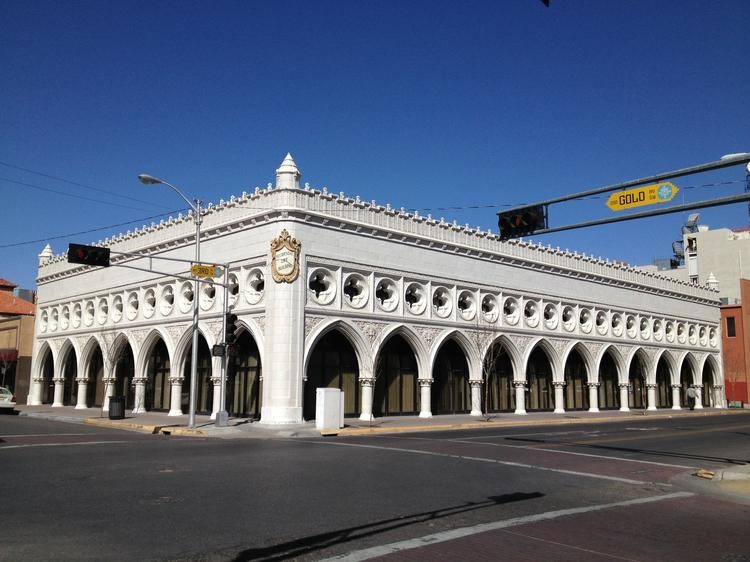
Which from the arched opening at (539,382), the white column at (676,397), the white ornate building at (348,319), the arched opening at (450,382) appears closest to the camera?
the white ornate building at (348,319)

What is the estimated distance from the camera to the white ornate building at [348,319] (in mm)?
31594

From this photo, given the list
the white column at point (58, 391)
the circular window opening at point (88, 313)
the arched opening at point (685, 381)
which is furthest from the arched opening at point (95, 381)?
the arched opening at point (685, 381)

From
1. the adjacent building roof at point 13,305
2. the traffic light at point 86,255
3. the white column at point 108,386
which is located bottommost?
the white column at point 108,386

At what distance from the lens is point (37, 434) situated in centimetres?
2384

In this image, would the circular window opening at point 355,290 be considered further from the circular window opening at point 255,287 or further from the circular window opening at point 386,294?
the circular window opening at point 255,287

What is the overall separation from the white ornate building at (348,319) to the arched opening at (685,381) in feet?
22.5

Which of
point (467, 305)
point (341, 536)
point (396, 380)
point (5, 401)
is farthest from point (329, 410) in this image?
point (5, 401)

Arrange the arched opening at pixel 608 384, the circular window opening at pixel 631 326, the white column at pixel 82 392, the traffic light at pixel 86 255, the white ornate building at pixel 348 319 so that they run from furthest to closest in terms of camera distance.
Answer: the circular window opening at pixel 631 326
the arched opening at pixel 608 384
the white column at pixel 82 392
the white ornate building at pixel 348 319
the traffic light at pixel 86 255

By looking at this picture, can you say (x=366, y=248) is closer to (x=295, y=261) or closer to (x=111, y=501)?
(x=295, y=261)

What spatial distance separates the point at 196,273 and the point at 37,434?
769 centimetres

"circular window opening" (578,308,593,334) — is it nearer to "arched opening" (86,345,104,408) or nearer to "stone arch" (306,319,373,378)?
"stone arch" (306,319,373,378)

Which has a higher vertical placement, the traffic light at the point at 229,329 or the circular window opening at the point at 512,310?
the circular window opening at the point at 512,310

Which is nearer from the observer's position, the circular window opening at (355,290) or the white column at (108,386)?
the circular window opening at (355,290)

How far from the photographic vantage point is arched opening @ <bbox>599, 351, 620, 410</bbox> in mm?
50625
